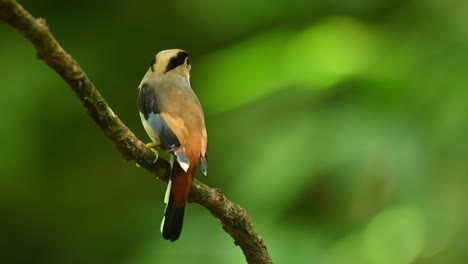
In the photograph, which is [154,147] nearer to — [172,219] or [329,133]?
[172,219]

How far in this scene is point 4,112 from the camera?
166 inches

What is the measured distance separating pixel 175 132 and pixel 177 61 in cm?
27

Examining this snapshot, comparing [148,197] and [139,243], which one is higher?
[148,197]

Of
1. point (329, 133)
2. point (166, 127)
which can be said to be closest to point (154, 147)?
point (166, 127)

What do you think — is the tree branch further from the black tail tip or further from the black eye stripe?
the black eye stripe

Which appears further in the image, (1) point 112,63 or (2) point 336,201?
(1) point 112,63

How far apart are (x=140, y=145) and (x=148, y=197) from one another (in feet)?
8.56

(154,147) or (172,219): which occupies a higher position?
(154,147)

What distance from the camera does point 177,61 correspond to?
2078 mm

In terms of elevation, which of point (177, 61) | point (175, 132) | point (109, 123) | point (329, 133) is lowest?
point (109, 123)

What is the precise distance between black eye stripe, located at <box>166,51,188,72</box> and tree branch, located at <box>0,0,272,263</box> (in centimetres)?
30

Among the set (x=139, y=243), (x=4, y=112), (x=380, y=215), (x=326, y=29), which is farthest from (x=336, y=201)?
(x=4, y=112)

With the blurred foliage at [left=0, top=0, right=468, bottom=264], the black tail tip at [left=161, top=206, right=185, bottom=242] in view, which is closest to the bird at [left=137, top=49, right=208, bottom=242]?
the black tail tip at [left=161, top=206, right=185, bottom=242]

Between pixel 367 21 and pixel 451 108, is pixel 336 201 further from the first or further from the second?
pixel 367 21
